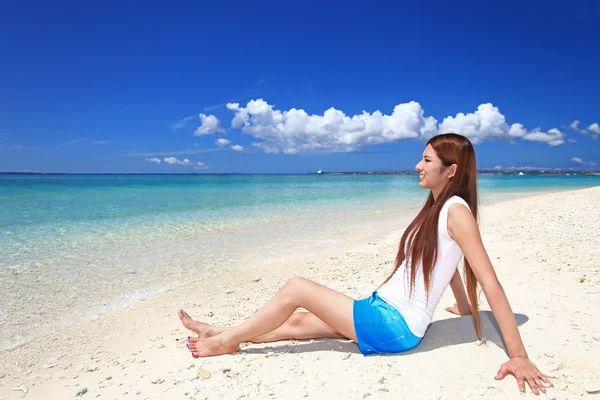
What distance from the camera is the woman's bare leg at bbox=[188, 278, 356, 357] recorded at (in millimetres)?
→ 3289

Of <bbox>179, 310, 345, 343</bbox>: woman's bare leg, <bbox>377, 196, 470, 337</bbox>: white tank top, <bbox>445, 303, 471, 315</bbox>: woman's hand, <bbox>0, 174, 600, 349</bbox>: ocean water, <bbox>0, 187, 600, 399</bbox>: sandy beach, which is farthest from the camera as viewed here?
<bbox>0, 174, 600, 349</bbox>: ocean water

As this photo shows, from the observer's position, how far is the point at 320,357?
3469mm

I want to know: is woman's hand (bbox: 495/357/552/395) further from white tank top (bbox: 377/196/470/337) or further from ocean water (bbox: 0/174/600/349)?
ocean water (bbox: 0/174/600/349)

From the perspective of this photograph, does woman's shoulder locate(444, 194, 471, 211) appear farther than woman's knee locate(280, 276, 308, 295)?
No

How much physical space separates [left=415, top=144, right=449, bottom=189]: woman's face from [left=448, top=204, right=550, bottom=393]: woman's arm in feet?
1.32

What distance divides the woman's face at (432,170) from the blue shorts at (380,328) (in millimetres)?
1055

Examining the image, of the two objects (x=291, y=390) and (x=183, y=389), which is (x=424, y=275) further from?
(x=183, y=389)

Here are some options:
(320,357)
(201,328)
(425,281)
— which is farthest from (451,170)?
(201,328)

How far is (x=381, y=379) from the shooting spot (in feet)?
9.69

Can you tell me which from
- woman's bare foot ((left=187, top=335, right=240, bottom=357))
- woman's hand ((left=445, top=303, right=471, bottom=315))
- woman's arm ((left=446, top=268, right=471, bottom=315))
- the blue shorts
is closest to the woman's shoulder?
the blue shorts

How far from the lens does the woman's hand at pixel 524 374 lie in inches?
103

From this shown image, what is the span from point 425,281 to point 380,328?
54cm

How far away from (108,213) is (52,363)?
47.5 ft

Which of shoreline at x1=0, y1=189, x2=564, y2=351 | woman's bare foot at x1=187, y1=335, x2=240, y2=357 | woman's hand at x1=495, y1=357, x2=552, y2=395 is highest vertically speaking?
woman's hand at x1=495, y1=357, x2=552, y2=395
